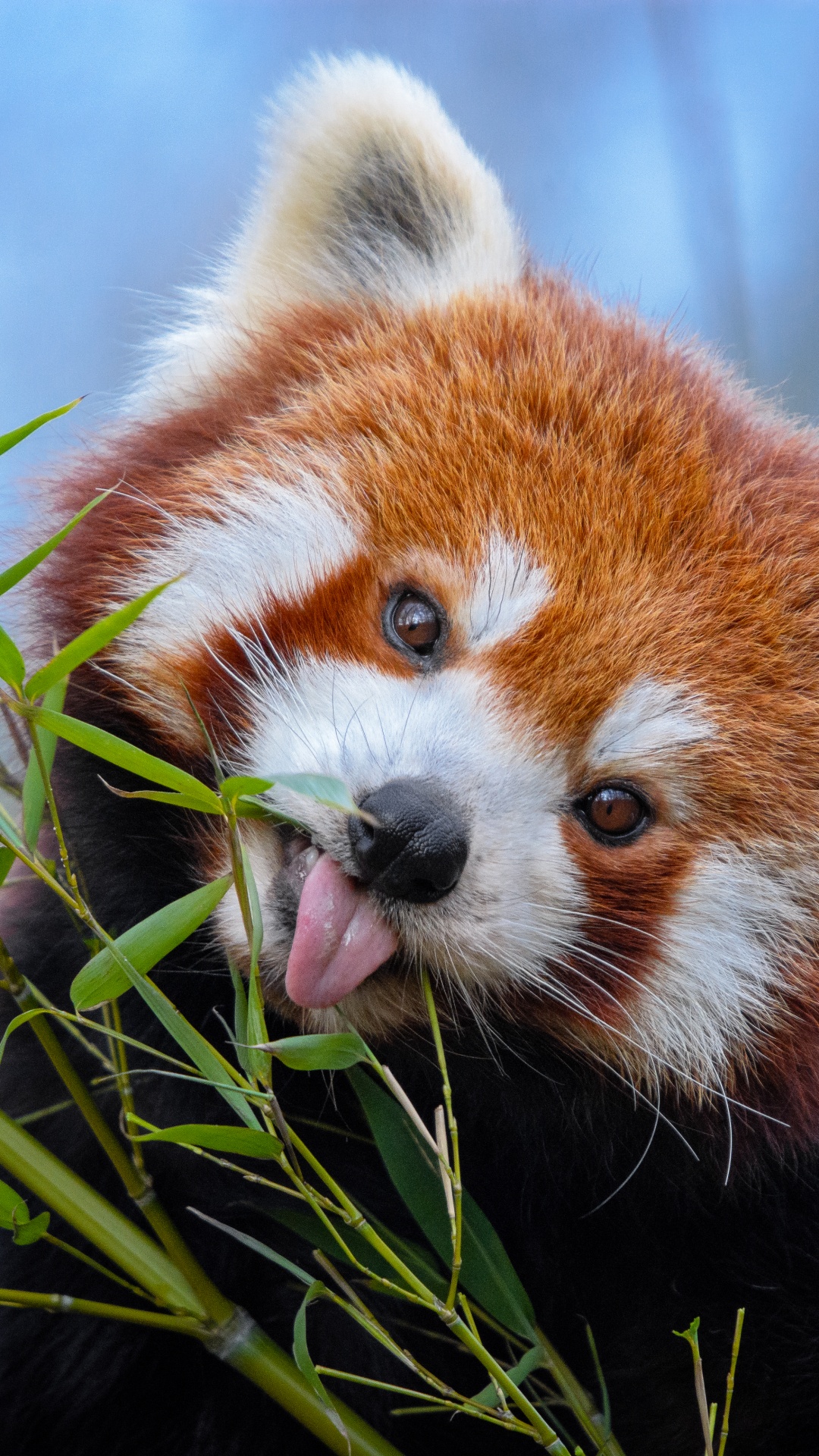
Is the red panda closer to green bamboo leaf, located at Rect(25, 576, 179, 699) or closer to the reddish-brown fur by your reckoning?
the reddish-brown fur

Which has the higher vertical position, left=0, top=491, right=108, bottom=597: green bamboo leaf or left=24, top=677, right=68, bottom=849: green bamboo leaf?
left=0, top=491, right=108, bottom=597: green bamboo leaf

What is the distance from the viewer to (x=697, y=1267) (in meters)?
1.24

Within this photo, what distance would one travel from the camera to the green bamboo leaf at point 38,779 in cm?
90

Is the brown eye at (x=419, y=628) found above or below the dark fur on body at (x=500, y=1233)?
above

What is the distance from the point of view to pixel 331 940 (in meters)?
0.95

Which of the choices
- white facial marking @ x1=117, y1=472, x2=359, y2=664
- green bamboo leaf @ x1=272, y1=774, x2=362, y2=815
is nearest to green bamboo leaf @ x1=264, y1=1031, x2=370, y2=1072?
green bamboo leaf @ x1=272, y1=774, x2=362, y2=815

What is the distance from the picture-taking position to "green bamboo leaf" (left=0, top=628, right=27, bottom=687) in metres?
0.85

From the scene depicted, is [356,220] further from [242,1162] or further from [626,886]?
[242,1162]

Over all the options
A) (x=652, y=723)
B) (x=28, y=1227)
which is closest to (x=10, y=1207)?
(x=28, y=1227)

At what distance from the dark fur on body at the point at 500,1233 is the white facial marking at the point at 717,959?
0.09 meters

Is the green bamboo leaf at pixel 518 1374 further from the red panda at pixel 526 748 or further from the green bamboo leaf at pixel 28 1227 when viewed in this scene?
the green bamboo leaf at pixel 28 1227

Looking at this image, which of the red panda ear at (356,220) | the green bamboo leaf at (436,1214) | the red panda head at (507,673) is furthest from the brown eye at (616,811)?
the red panda ear at (356,220)

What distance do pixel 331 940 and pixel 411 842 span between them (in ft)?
0.36

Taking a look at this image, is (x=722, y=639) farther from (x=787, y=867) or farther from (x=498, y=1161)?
(x=498, y=1161)
